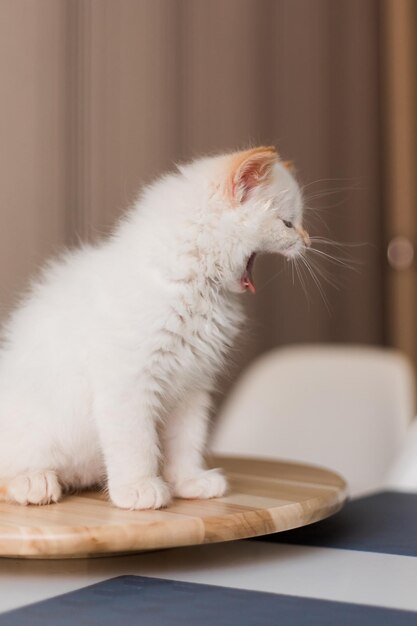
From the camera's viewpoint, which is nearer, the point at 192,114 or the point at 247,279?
the point at 247,279

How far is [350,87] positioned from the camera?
3441 mm

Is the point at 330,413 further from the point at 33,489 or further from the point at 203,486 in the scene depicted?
the point at 33,489

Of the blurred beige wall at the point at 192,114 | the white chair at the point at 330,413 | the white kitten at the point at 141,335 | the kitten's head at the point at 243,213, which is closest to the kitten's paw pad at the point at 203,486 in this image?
the white kitten at the point at 141,335

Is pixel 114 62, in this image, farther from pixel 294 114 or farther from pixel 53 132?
pixel 294 114

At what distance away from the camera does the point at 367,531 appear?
103 cm

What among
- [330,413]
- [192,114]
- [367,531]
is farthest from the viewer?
[192,114]

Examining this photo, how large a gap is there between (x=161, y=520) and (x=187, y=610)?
0.12 m

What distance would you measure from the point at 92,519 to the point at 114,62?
1.47m

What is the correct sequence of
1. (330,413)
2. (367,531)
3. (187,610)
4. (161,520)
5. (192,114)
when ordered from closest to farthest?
(187,610), (161,520), (367,531), (330,413), (192,114)

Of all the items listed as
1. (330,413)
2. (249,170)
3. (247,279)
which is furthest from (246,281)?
(330,413)

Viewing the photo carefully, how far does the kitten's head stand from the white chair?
1.02 m

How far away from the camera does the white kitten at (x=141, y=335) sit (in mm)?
935

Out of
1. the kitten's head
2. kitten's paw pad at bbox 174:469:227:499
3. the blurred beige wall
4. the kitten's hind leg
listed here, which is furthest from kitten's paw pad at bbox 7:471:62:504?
the blurred beige wall

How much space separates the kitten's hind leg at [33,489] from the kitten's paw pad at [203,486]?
0.14 meters
